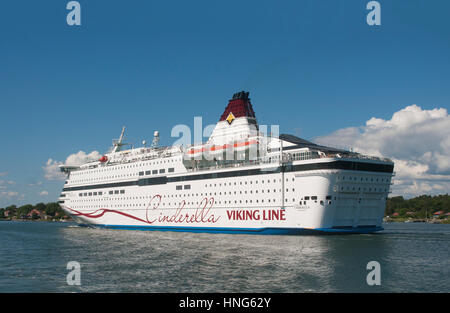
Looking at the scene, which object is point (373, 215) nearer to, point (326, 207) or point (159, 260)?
point (326, 207)

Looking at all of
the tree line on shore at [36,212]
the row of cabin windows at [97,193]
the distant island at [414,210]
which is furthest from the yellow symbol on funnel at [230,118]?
the tree line on shore at [36,212]

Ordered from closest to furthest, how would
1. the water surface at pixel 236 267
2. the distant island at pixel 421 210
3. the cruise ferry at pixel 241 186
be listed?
the water surface at pixel 236 267 < the cruise ferry at pixel 241 186 < the distant island at pixel 421 210

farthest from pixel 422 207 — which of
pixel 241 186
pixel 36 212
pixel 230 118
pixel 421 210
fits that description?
pixel 36 212

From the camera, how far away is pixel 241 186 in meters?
38.5

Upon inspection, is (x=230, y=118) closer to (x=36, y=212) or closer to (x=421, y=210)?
(x=421, y=210)

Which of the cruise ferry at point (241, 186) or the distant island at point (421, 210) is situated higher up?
the cruise ferry at point (241, 186)

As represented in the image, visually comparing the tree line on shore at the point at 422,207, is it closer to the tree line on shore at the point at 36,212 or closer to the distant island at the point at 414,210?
the distant island at the point at 414,210

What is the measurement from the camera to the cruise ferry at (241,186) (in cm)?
3338

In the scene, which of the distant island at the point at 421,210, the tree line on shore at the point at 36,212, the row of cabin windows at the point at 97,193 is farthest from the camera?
the tree line on shore at the point at 36,212

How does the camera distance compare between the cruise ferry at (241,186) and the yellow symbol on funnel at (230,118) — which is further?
the yellow symbol on funnel at (230,118)

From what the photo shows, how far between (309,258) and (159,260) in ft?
30.0

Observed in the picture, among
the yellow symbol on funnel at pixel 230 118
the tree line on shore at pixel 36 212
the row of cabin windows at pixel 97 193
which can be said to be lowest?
the tree line on shore at pixel 36 212
